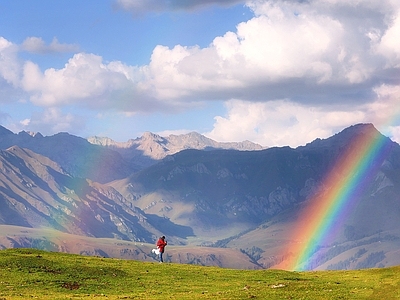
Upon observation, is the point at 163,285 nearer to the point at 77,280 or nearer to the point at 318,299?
the point at 77,280

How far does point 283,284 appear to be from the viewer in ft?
208

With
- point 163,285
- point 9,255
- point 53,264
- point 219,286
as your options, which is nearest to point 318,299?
point 219,286

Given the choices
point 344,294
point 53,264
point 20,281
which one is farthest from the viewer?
point 53,264

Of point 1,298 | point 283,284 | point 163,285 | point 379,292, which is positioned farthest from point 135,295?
point 379,292

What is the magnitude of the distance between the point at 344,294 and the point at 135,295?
848 inches

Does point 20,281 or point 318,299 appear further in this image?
point 20,281

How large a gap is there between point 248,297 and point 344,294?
10.9m

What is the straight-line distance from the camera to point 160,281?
66.9 m

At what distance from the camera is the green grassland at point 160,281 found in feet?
183

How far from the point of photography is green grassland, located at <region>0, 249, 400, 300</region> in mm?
55719

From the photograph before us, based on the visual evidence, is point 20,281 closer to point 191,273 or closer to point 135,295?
point 135,295

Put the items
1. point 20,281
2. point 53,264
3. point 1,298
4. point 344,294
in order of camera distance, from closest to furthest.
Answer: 1. point 1,298
2. point 344,294
3. point 20,281
4. point 53,264

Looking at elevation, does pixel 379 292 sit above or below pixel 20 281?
below

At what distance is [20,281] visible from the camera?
203 feet
